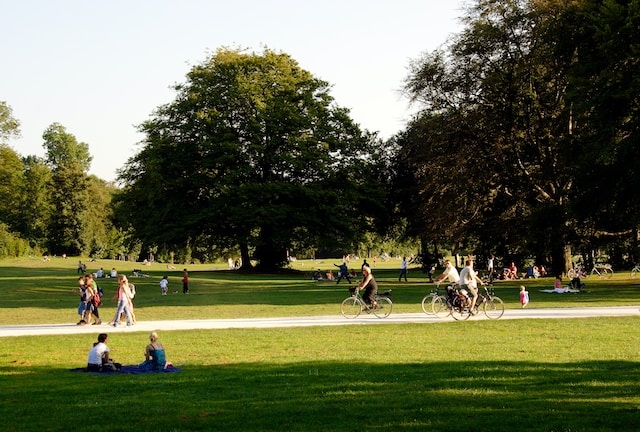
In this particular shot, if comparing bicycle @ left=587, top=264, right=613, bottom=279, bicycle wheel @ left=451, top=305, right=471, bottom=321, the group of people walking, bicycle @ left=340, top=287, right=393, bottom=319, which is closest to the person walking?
the group of people walking

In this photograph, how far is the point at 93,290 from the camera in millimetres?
25812

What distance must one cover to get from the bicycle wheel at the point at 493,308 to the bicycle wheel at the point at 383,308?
3133 mm

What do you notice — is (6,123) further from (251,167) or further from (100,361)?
(100,361)

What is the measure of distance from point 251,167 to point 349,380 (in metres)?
54.1

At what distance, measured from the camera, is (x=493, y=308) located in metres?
25.7

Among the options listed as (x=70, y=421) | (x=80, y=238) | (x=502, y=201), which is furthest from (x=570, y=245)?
(x=80, y=238)

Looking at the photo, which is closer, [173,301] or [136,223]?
[173,301]

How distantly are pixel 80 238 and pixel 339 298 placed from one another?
235 feet

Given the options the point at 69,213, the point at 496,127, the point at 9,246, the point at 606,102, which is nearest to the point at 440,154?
the point at 496,127

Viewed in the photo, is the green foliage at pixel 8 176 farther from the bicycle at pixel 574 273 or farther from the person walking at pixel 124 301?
the person walking at pixel 124 301

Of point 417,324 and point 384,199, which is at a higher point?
point 384,199

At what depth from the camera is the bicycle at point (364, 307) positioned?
26.2m

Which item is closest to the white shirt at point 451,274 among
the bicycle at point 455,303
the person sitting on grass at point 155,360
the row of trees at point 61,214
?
the bicycle at point 455,303

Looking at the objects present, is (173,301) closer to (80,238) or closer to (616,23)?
(616,23)
